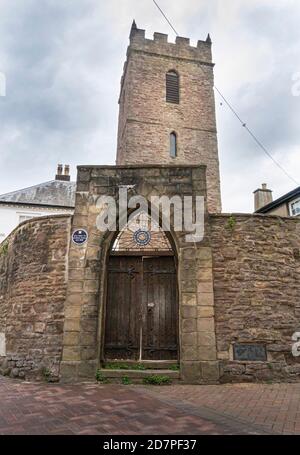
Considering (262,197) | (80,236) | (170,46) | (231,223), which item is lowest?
(80,236)

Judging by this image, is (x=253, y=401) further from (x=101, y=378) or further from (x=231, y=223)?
(x=231, y=223)

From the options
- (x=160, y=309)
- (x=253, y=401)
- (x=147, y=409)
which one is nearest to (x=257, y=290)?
(x=160, y=309)

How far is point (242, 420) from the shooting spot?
3.55 metres

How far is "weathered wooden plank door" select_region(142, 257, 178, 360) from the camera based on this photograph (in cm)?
657

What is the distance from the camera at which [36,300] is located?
636 centimetres

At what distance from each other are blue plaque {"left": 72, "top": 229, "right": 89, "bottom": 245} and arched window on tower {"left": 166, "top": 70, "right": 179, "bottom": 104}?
49.6ft

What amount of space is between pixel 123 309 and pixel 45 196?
14.9m

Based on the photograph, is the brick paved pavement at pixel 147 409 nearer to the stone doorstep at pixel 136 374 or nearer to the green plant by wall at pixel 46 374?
the green plant by wall at pixel 46 374

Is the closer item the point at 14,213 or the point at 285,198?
the point at 285,198
